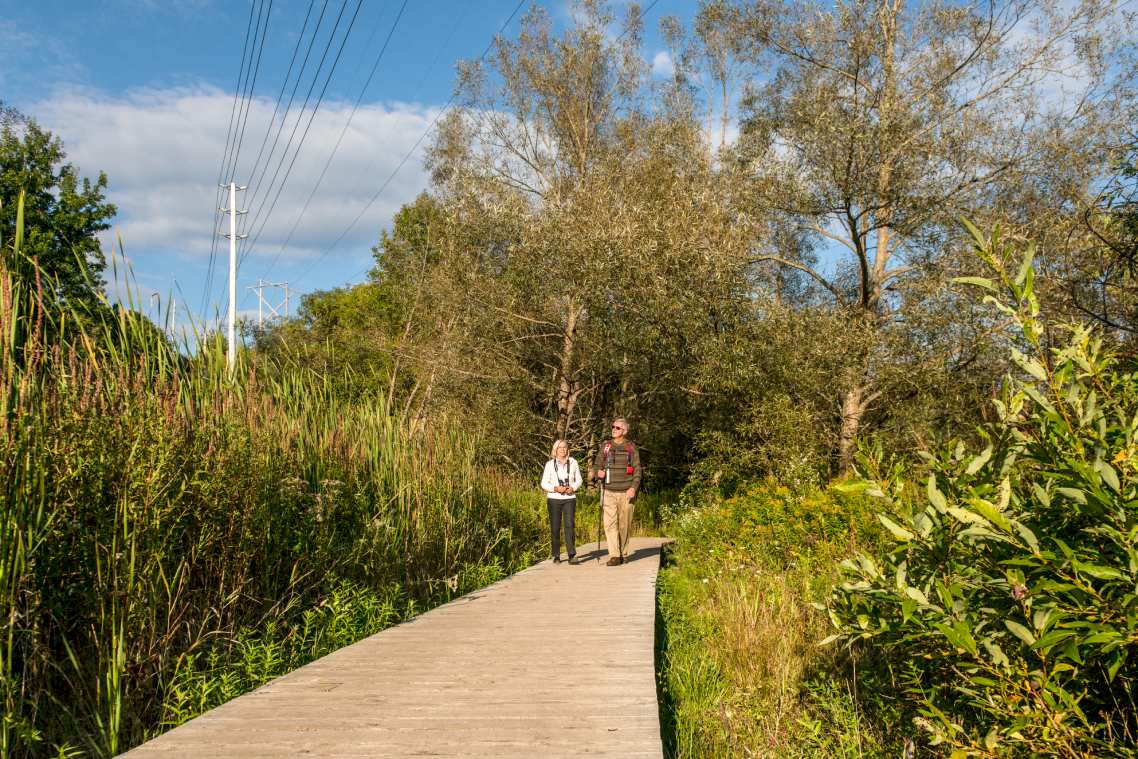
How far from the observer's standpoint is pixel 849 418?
1534 centimetres

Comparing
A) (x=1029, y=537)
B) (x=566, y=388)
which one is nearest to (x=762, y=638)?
(x=1029, y=537)

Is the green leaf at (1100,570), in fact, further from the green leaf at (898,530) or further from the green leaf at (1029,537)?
the green leaf at (898,530)

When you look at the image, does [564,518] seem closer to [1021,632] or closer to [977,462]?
[977,462]

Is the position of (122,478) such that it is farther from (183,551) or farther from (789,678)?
(789,678)

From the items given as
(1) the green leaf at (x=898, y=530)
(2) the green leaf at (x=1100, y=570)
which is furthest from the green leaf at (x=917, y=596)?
(2) the green leaf at (x=1100, y=570)

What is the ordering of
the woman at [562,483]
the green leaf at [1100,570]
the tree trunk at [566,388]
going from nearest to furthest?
1. the green leaf at [1100,570]
2. the woman at [562,483]
3. the tree trunk at [566,388]

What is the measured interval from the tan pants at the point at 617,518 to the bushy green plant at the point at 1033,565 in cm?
676

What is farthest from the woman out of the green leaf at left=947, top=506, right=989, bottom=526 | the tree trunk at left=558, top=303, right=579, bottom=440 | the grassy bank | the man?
the tree trunk at left=558, top=303, right=579, bottom=440

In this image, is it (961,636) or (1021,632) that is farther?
(961,636)

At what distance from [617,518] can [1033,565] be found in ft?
26.9

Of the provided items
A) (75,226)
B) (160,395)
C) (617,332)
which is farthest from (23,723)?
(75,226)

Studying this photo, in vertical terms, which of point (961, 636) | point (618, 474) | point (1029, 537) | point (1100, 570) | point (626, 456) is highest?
point (626, 456)

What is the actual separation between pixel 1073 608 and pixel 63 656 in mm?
5380

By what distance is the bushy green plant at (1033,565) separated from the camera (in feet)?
10.3
